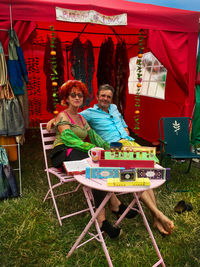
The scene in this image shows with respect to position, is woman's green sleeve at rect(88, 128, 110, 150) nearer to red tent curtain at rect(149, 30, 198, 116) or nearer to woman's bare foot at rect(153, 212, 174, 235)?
woman's bare foot at rect(153, 212, 174, 235)

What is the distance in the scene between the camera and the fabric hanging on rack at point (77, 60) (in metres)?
4.28

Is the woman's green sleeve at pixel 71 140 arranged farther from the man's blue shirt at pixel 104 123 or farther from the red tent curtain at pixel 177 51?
the red tent curtain at pixel 177 51

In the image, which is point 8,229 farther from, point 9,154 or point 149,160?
point 149,160

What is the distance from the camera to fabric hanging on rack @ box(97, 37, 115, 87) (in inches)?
178

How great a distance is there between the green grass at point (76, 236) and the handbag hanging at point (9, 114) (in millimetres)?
883

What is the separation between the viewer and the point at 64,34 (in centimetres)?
557

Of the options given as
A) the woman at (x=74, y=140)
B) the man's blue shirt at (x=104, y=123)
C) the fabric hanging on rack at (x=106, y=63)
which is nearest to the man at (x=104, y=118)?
the man's blue shirt at (x=104, y=123)

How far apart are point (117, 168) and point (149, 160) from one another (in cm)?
27

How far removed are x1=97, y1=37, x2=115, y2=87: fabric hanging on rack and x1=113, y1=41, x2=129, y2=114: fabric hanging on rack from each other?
0.36 feet

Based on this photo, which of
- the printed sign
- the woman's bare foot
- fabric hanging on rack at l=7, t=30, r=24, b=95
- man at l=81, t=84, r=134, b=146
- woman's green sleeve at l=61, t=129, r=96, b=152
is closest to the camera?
the woman's bare foot

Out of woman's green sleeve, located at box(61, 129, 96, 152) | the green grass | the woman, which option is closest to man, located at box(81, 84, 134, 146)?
the woman

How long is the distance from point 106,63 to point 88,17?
1.49 meters

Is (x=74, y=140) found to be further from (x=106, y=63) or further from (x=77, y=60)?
(x=106, y=63)

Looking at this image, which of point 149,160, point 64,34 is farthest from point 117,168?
point 64,34
